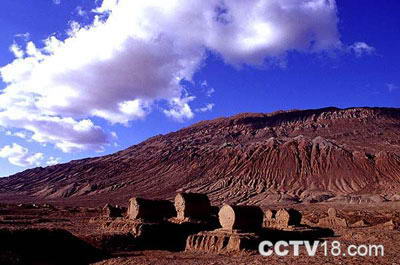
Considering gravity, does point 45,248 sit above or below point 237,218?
below

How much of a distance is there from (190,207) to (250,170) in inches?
2739

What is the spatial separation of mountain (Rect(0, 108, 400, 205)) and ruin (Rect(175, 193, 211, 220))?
51.2m

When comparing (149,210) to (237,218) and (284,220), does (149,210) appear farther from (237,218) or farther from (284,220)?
(284,220)

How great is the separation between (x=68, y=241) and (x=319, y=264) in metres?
11.8

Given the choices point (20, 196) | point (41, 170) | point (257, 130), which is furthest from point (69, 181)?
point (257, 130)

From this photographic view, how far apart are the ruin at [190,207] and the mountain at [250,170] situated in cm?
5123

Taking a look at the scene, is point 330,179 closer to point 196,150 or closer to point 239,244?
point 196,150

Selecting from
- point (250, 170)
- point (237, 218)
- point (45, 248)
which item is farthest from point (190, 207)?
point (250, 170)

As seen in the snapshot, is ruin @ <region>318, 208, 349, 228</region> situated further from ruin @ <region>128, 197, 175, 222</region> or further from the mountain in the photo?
the mountain

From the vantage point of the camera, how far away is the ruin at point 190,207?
86.8 ft

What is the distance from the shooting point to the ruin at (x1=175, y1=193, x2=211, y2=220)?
26453 mm

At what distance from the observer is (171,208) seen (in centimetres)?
2877

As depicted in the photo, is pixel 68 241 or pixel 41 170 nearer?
pixel 68 241

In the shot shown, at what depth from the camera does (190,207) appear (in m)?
26.7
